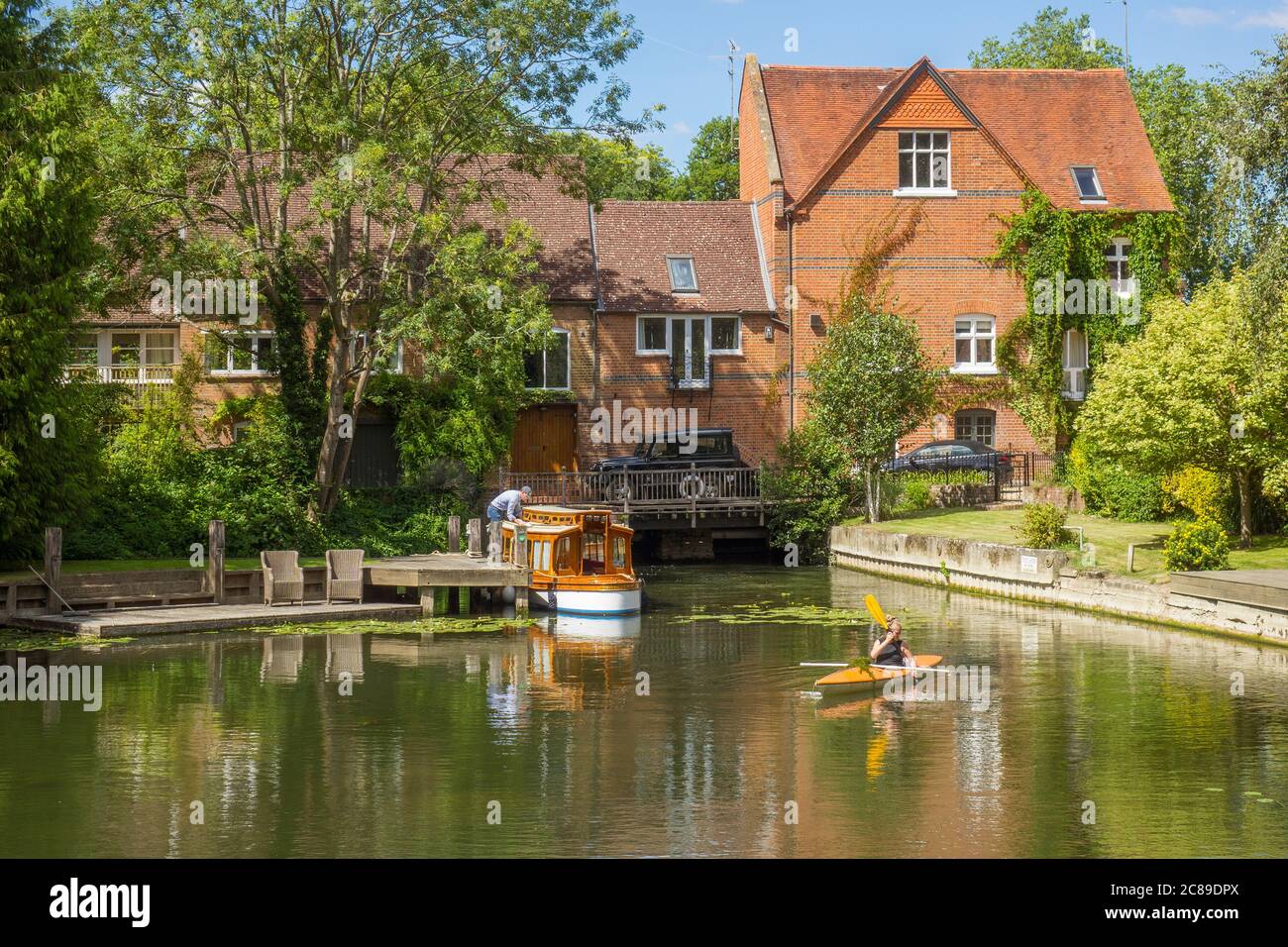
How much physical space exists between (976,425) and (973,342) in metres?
2.79

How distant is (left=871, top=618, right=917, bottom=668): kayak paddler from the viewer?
22703 mm

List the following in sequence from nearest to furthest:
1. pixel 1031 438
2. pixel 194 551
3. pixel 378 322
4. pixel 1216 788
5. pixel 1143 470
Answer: pixel 1216 788, pixel 1143 470, pixel 194 551, pixel 378 322, pixel 1031 438

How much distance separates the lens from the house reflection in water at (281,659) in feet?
76.5

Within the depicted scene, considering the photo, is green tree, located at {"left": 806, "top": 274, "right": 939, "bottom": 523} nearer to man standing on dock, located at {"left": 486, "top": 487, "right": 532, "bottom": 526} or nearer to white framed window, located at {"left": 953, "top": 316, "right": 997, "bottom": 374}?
white framed window, located at {"left": 953, "top": 316, "right": 997, "bottom": 374}

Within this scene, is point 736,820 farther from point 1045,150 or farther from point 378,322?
point 1045,150

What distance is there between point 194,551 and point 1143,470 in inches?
855

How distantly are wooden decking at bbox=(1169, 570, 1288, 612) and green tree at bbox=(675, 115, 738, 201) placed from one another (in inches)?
1705

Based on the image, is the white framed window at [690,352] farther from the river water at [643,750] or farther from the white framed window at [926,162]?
the river water at [643,750]

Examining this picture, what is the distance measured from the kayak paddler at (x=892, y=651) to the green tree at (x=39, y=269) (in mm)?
16633

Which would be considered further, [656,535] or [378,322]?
[656,535]

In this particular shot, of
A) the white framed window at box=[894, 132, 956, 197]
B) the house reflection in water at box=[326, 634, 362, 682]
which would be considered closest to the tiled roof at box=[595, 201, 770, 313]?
the white framed window at box=[894, 132, 956, 197]

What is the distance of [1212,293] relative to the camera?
3225 centimetres

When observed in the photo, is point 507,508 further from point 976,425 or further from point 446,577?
point 976,425

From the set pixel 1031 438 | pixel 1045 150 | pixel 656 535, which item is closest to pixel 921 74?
pixel 1045 150
